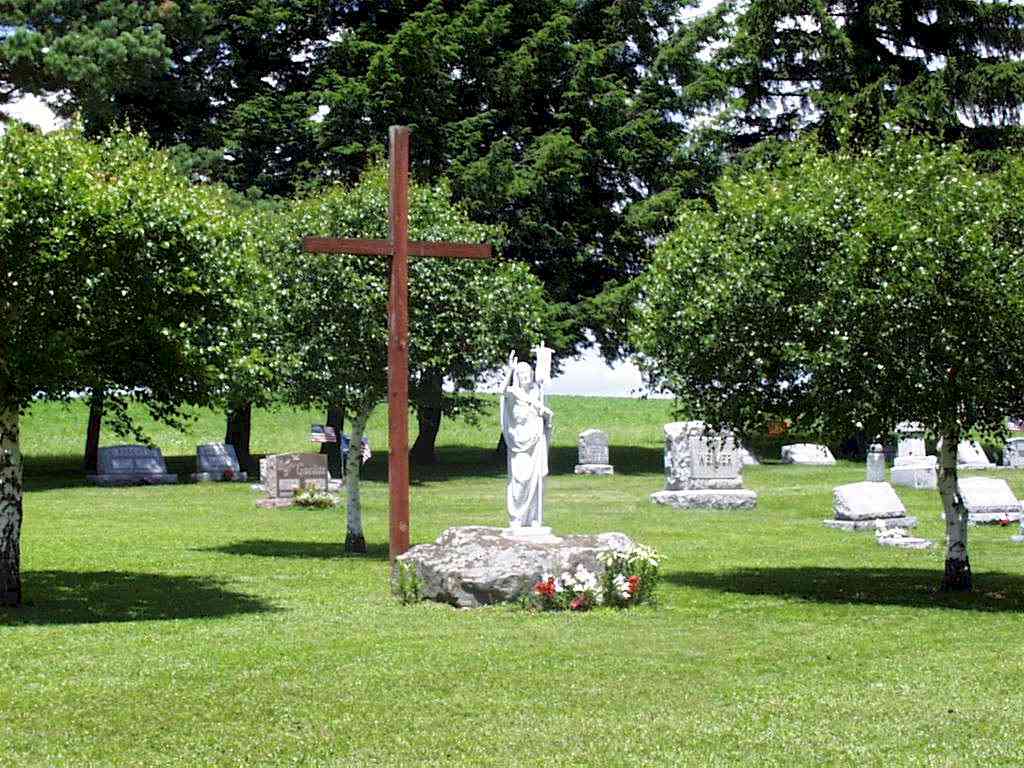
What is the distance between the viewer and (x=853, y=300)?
17375 millimetres

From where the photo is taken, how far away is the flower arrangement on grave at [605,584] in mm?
16453

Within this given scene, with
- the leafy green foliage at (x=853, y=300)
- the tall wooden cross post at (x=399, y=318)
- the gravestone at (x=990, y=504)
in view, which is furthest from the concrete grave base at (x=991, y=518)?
the tall wooden cross post at (x=399, y=318)

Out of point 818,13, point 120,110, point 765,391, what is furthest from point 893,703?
point 818,13

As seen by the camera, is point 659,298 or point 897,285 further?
point 659,298

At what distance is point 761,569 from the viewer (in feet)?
72.2

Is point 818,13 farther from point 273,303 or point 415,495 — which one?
point 273,303

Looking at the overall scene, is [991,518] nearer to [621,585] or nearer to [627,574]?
[627,574]

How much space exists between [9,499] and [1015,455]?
3422 centimetres

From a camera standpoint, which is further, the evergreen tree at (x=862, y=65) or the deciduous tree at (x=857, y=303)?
the evergreen tree at (x=862, y=65)

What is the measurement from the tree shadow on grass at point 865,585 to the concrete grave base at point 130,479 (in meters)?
22.5

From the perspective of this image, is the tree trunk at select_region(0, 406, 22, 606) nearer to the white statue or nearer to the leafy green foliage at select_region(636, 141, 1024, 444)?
the white statue

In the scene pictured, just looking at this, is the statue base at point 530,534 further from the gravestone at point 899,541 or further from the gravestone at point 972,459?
the gravestone at point 972,459

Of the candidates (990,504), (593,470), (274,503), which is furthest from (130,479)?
(990,504)

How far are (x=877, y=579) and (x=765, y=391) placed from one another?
3.93 m
